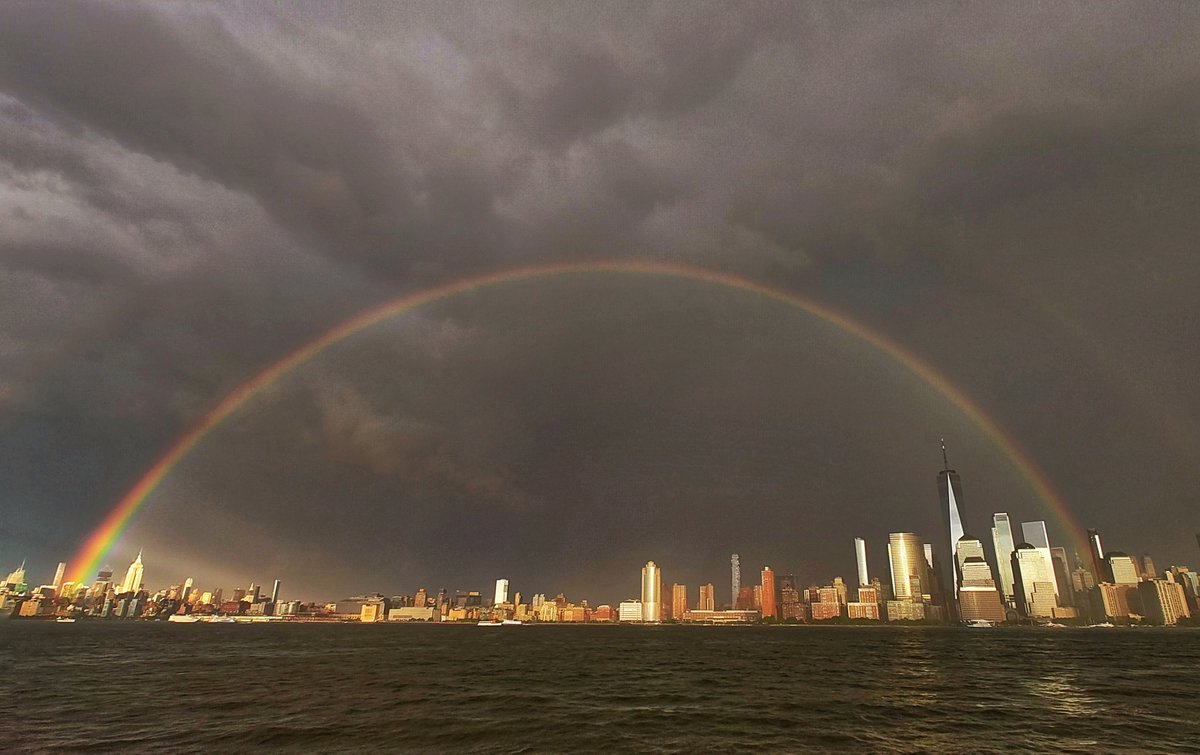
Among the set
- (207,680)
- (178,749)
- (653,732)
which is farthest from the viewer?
(207,680)

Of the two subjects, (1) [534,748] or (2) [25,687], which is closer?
(1) [534,748]

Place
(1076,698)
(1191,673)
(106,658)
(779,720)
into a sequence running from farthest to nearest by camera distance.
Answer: (106,658), (1191,673), (1076,698), (779,720)

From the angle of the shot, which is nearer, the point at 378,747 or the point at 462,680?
the point at 378,747

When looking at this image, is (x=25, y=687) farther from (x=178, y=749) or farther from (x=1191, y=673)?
(x=1191, y=673)

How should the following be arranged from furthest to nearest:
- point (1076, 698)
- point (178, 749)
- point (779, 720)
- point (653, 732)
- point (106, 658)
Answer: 1. point (106, 658)
2. point (1076, 698)
3. point (779, 720)
4. point (653, 732)
5. point (178, 749)

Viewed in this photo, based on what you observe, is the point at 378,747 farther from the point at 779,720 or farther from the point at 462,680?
the point at 462,680

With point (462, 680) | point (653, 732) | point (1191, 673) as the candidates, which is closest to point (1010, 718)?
point (653, 732)

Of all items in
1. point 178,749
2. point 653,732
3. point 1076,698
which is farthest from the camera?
point 1076,698

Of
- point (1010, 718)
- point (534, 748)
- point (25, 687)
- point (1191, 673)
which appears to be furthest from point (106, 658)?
point (1191, 673)
